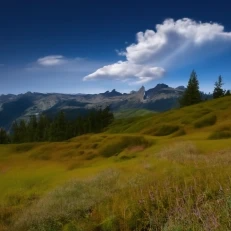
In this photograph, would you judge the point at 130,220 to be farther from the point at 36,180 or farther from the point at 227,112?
the point at 227,112

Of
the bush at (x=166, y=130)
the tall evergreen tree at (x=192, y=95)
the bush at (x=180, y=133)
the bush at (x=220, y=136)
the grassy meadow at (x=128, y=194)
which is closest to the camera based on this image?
the grassy meadow at (x=128, y=194)

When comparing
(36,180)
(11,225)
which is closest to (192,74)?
(36,180)

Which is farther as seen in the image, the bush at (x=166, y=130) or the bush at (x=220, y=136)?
the bush at (x=166, y=130)

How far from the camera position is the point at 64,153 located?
5350 cm

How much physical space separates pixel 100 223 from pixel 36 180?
68.4 feet

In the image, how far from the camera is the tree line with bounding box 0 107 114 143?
129 metres

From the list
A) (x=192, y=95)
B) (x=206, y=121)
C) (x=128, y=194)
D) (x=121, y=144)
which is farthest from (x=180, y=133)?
(x=192, y=95)

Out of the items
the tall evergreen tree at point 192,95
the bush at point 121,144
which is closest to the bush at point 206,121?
the bush at point 121,144

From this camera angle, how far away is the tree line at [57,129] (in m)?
129

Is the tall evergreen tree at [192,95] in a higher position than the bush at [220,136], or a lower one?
higher

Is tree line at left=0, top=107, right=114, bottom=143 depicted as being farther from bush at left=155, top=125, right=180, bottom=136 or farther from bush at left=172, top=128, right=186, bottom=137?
bush at left=172, top=128, right=186, bottom=137

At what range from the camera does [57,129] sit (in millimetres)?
127812

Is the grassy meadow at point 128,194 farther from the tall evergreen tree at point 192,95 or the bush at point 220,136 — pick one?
the tall evergreen tree at point 192,95

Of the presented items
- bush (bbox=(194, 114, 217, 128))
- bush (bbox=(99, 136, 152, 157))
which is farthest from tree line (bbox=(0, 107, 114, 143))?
bush (bbox=(99, 136, 152, 157))
